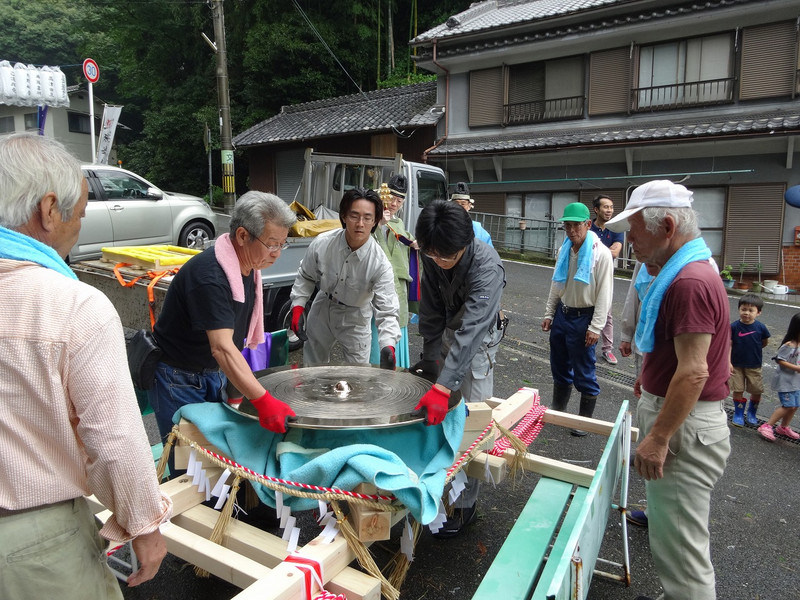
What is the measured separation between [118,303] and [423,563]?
13.2 feet

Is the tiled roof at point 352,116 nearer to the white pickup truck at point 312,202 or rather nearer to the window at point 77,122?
the white pickup truck at point 312,202

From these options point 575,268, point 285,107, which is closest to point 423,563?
point 575,268

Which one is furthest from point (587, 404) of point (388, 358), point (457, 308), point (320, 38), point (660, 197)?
point (320, 38)

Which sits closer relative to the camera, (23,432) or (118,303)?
(23,432)

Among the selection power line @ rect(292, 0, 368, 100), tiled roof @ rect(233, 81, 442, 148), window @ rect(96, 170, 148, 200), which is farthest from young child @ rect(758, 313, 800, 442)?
power line @ rect(292, 0, 368, 100)

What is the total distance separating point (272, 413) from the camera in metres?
1.97

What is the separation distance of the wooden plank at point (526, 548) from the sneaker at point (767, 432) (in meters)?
2.73

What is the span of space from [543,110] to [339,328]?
12.5 metres

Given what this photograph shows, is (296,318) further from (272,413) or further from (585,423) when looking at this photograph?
(585,423)

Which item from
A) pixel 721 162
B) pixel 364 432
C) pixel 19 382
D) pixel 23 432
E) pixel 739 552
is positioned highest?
pixel 721 162

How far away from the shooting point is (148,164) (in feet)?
80.7

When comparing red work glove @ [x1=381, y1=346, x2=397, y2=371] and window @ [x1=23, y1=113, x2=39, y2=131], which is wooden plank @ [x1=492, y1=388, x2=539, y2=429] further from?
window @ [x1=23, y1=113, x2=39, y2=131]

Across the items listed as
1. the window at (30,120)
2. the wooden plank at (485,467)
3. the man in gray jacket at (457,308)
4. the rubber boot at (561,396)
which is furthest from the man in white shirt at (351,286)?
the window at (30,120)

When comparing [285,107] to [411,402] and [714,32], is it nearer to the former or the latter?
[714,32]
